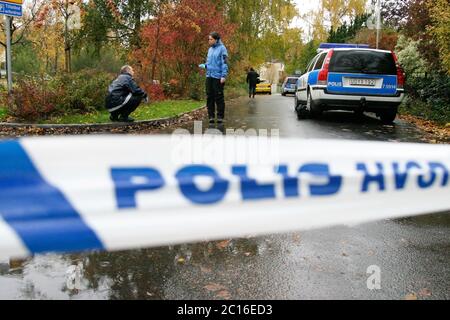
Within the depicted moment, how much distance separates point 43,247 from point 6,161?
1.35ft

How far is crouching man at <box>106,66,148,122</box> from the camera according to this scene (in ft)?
33.2

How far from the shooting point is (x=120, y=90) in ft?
33.4

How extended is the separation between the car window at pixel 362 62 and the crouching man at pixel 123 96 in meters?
4.43

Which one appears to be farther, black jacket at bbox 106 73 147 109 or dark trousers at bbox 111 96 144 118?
dark trousers at bbox 111 96 144 118

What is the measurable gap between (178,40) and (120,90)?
836 centimetres

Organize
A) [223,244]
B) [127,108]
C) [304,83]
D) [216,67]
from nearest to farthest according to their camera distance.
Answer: [223,244] → [216,67] → [127,108] → [304,83]

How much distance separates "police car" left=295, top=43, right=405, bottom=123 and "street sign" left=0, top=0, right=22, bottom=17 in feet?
23.2

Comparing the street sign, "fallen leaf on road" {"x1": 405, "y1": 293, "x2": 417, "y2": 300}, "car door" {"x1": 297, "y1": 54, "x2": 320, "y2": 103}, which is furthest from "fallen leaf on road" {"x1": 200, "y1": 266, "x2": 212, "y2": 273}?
the street sign

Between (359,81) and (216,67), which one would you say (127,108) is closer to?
(216,67)

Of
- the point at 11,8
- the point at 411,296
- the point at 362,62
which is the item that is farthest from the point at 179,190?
the point at 11,8

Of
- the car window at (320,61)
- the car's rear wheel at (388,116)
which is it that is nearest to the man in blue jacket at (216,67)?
the car window at (320,61)

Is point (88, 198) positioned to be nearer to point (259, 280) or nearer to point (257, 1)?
point (259, 280)

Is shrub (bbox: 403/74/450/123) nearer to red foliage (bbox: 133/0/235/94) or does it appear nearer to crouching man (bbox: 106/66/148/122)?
crouching man (bbox: 106/66/148/122)
